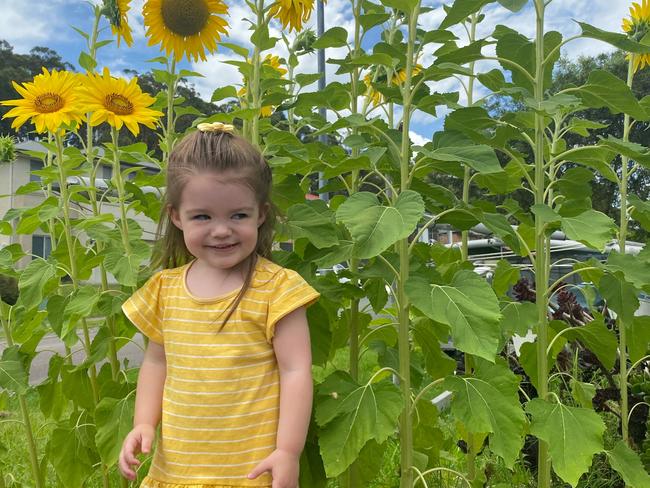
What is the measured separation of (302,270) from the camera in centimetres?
150

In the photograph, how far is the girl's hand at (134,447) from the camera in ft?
4.11

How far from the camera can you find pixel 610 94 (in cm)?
147

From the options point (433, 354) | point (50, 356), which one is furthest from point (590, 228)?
point (50, 356)

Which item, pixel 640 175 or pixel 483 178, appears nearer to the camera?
pixel 483 178

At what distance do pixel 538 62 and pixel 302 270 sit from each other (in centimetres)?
76

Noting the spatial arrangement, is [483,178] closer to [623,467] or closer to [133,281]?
[623,467]

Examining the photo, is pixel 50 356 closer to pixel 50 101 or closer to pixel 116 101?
pixel 50 101

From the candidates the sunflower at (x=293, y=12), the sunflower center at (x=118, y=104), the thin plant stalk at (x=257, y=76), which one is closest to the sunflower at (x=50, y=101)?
the sunflower center at (x=118, y=104)

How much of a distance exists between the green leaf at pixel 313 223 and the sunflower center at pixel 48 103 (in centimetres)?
78

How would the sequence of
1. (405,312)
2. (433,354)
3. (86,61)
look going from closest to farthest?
1. (405,312)
2. (433,354)
3. (86,61)

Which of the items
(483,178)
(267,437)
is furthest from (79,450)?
(483,178)

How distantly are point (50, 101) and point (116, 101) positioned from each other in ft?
0.79

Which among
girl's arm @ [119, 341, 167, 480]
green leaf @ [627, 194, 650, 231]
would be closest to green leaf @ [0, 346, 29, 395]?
girl's arm @ [119, 341, 167, 480]

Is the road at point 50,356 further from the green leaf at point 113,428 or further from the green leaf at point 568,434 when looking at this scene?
the green leaf at point 568,434
